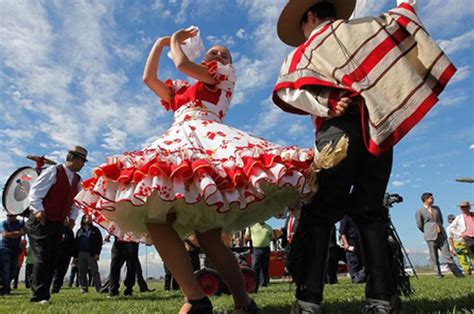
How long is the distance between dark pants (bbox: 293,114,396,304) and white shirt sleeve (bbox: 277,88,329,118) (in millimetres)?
101

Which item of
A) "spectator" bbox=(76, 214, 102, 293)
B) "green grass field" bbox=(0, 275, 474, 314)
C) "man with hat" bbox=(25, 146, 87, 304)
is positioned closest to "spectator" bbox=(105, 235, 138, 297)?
"man with hat" bbox=(25, 146, 87, 304)

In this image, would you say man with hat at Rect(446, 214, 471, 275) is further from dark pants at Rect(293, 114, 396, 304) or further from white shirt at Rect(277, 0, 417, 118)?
white shirt at Rect(277, 0, 417, 118)

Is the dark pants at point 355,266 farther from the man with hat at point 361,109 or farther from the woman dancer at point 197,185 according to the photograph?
the man with hat at point 361,109

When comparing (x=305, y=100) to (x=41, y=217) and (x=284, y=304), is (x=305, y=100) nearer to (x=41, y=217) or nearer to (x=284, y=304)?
(x=284, y=304)

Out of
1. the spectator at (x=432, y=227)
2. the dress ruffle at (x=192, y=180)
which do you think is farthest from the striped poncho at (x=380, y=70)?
the spectator at (x=432, y=227)

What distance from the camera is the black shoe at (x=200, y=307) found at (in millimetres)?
2467

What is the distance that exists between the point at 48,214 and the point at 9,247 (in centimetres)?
575

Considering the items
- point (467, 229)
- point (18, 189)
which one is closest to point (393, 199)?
point (467, 229)

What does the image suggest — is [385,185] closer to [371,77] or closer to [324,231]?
[324,231]

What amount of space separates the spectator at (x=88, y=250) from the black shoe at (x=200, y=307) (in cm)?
946

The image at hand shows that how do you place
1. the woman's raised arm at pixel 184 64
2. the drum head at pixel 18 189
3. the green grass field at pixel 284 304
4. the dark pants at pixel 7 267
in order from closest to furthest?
the woman's raised arm at pixel 184 64 → the green grass field at pixel 284 304 → the dark pants at pixel 7 267 → the drum head at pixel 18 189

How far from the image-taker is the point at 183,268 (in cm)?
255

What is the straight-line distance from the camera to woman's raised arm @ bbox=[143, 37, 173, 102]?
3.40 m

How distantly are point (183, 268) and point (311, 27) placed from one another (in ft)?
5.79
